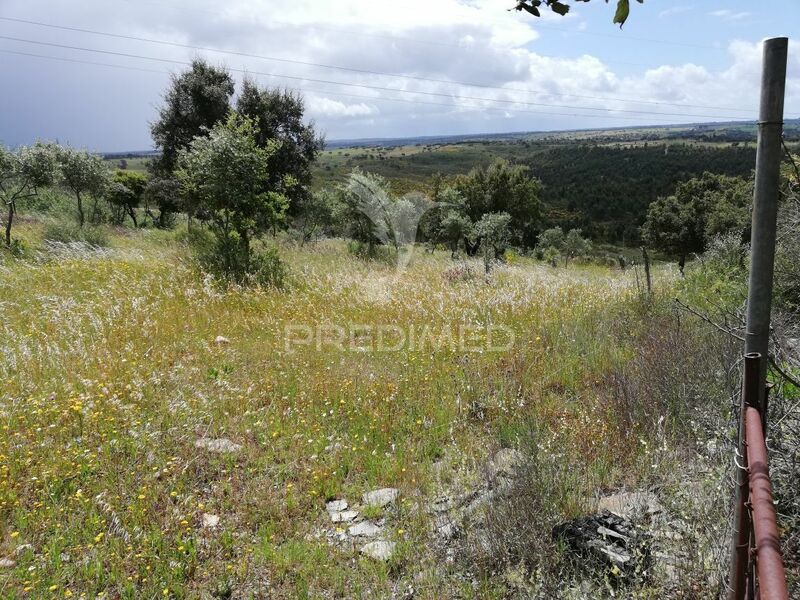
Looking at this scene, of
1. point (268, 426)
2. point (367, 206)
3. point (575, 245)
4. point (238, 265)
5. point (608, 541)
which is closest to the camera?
point (608, 541)

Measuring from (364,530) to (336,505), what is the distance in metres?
0.42

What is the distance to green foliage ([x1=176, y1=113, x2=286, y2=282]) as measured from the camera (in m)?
11.6

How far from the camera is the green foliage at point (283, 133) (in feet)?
69.8

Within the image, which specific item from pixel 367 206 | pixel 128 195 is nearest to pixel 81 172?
pixel 367 206

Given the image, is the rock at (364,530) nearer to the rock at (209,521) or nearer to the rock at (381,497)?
the rock at (381,497)

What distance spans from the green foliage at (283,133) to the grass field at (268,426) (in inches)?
526

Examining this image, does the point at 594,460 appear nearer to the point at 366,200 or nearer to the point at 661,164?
the point at 366,200

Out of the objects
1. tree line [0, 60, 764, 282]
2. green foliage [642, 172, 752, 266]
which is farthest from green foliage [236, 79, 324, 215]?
green foliage [642, 172, 752, 266]

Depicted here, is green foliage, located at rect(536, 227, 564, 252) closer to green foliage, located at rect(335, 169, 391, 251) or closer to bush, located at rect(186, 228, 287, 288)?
green foliage, located at rect(335, 169, 391, 251)

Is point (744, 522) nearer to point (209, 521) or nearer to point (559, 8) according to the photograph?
point (559, 8)

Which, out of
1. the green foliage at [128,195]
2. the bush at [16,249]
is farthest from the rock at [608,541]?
the green foliage at [128,195]

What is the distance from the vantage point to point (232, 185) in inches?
464

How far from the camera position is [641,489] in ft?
11.5

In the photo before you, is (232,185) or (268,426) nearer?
(268,426)
